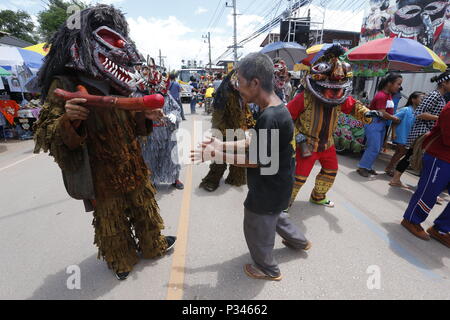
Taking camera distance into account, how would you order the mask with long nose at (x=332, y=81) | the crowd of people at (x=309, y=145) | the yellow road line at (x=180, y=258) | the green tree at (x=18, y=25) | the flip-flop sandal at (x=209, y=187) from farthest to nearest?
the green tree at (x=18, y=25)
the flip-flop sandal at (x=209, y=187)
the mask with long nose at (x=332, y=81)
the yellow road line at (x=180, y=258)
the crowd of people at (x=309, y=145)

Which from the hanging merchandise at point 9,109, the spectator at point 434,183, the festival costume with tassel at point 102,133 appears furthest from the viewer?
the hanging merchandise at point 9,109

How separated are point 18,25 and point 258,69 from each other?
4798cm

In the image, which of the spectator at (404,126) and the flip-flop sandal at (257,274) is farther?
the spectator at (404,126)

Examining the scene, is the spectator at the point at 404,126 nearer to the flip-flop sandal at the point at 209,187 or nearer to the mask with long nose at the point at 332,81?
the mask with long nose at the point at 332,81

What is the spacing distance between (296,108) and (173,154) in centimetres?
200

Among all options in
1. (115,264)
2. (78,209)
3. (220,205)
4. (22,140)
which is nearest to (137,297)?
(115,264)

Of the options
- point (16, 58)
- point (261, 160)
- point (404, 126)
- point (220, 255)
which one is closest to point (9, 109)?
point (16, 58)

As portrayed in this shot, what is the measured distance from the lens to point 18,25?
34.5m

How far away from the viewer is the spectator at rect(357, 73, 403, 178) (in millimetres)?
4199

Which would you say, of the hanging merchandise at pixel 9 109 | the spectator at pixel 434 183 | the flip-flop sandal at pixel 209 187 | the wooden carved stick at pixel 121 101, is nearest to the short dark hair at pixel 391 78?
the spectator at pixel 434 183

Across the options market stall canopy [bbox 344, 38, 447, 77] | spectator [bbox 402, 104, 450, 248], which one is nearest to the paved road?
spectator [bbox 402, 104, 450, 248]

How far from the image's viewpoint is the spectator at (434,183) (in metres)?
2.50

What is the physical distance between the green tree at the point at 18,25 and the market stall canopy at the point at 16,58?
3439 cm

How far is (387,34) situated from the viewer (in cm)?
1107
